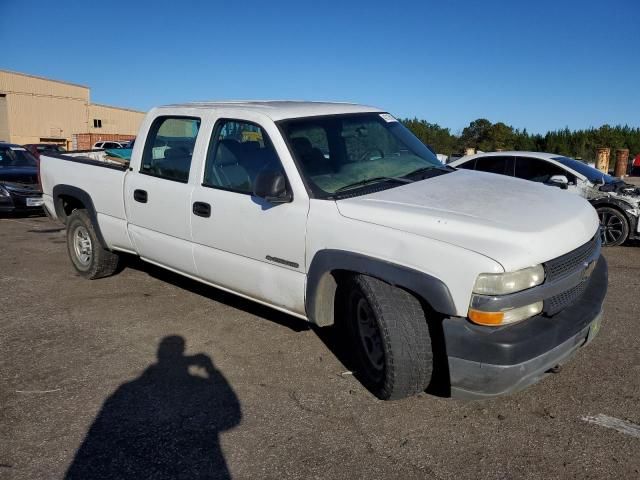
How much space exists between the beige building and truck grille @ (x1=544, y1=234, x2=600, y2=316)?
146ft

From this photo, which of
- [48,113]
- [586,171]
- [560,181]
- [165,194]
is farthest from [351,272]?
[48,113]

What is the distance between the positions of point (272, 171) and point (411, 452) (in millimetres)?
1968

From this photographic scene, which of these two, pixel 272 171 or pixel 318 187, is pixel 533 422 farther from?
pixel 272 171

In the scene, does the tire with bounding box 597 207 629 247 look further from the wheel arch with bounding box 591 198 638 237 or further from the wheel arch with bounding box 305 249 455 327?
the wheel arch with bounding box 305 249 455 327

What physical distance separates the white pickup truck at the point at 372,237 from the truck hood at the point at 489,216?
11 millimetres

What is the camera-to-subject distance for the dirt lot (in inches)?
119

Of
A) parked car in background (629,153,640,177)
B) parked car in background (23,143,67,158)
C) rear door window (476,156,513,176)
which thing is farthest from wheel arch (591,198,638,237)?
parked car in background (629,153,640,177)

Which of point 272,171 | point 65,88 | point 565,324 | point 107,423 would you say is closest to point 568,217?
point 565,324

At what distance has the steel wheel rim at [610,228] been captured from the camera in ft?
28.3

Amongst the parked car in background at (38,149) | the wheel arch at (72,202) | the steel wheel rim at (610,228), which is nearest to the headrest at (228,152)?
the wheel arch at (72,202)

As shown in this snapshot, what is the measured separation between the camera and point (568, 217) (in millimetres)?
3508

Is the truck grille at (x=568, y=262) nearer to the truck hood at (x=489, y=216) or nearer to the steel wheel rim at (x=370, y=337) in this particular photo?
the truck hood at (x=489, y=216)

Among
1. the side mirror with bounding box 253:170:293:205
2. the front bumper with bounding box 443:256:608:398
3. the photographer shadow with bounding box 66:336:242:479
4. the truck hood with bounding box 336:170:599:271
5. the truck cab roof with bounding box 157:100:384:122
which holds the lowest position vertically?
the photographer shadow with bounding box 66:336:242:479

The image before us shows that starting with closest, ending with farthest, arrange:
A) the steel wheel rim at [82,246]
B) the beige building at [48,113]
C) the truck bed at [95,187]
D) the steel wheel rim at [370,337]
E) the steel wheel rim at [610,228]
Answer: the steel wheel rim at [370,337] < the truck bed at [95,187] < the steel wheel rim at [82,246] < the steel wheel rim at [610,228] < the beige building at [48,113]
